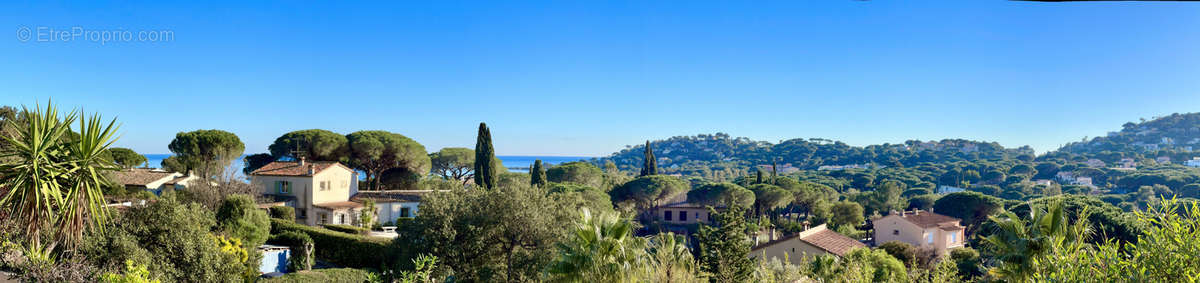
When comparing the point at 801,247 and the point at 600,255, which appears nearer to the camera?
the point at 600,255

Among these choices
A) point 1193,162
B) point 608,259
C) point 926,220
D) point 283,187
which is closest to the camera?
point 608,259

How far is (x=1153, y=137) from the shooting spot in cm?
17488

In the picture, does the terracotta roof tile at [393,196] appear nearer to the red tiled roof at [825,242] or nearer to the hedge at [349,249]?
the hedge at [349,249]

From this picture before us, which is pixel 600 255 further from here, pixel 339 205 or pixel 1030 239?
pixel 339 205

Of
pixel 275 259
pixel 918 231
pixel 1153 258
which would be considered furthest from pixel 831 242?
pixel 1153 258

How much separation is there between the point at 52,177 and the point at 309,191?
26350 millimetres

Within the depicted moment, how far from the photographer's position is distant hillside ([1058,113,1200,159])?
169m

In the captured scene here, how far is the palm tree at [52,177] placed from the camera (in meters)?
7.85

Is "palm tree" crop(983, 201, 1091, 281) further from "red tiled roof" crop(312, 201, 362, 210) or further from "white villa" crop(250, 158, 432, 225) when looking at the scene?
"red tiled roof" crop(312, 201, 362, 210)

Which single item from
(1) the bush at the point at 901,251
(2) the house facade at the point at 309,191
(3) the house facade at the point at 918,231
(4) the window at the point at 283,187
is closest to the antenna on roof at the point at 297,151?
(2) the house facade at the point at 309,191

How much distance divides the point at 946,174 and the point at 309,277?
136 metres

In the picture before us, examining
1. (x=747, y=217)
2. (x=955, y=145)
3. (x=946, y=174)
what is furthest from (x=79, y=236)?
(x=955, y=145)

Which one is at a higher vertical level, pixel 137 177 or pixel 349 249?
pixel 137 177

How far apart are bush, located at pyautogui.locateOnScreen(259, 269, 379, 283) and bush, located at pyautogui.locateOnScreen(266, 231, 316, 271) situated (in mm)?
2958
